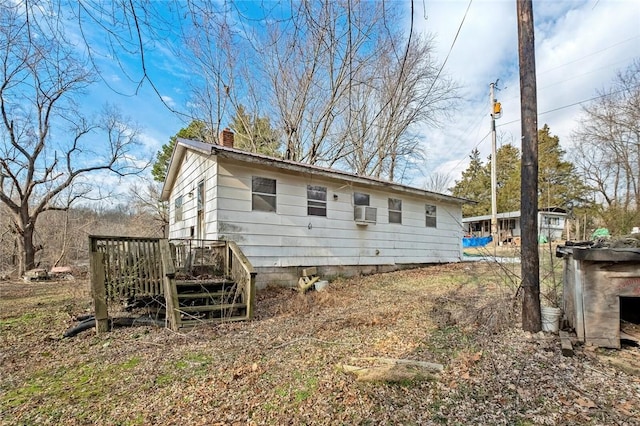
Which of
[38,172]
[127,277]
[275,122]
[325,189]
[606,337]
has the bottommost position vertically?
[606,337]

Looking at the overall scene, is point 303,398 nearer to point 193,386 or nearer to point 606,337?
point 193,386

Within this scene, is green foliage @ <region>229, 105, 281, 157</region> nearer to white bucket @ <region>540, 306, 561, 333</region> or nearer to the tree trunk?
the tree trunk

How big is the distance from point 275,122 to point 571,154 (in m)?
25.6

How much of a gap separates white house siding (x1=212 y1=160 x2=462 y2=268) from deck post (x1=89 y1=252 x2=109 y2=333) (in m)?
2.54

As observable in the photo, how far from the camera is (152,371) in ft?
10.9

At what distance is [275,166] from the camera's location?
7.75 meters

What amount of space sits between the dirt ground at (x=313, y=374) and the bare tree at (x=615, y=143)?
1797 centimetres

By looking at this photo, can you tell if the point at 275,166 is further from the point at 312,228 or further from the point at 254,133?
the point at 254,133

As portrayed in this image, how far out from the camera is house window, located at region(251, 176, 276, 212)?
25.3 feet

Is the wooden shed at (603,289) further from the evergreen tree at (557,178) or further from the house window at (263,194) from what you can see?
the evergreen tree at (557,178)

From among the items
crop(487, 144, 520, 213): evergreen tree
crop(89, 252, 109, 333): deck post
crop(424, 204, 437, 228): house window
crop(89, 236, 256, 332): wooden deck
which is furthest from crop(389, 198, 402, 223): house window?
crop(487, 144, 520, 213): evergreen tree

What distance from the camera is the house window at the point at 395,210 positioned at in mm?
10703

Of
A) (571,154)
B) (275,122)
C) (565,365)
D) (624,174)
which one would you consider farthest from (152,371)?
(571,154)

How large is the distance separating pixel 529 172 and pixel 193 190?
325 inches
